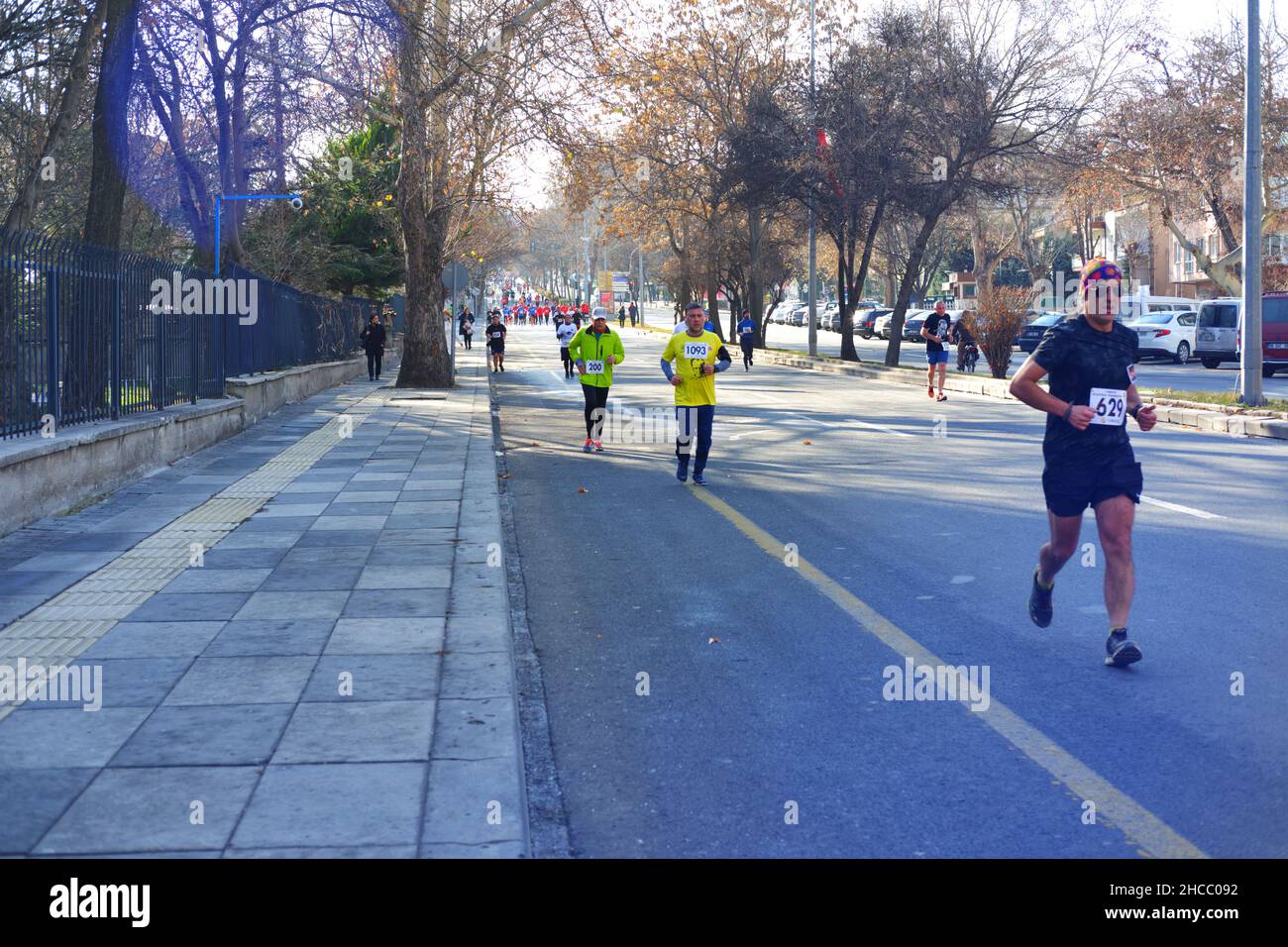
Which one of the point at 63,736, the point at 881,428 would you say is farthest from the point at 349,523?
the point at 881,428

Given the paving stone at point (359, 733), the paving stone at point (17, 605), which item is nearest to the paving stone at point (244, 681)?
the paving stone at point (359, 733)

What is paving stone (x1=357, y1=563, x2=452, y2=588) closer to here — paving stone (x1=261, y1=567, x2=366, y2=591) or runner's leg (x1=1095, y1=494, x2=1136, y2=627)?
paving stone (x1=261, y1=567, x2=366, y2=591)

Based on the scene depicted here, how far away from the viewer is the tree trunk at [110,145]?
54.6 feet

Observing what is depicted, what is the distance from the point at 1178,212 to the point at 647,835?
5122 centimetres

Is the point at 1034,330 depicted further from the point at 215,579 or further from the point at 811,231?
the point at 215,579

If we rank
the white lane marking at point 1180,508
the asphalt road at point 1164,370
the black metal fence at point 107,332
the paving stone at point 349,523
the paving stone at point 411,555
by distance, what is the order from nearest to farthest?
1. the paving stone at point 411,555
2. the paving stone at point 349,523
3. the white lane marking at point 1180,508
4. the black metal fence at point 107,332
5. the asphalt road at point 1164,370

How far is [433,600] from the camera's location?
25.7 ft

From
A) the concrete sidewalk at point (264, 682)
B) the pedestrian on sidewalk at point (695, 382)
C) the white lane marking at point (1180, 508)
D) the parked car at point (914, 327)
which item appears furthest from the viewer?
the parked car at point (914, 327)

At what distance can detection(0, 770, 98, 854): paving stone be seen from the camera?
416 centimetres

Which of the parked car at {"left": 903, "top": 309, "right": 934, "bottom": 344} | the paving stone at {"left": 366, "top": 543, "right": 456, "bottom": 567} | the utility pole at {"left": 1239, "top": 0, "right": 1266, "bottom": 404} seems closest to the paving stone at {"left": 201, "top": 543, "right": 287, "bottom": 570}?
the paving stone at {"left": 366, "top": 543, "right": 456, "bottom": 567}

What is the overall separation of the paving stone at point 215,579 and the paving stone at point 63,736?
2.62 m

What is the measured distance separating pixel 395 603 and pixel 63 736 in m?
2.66

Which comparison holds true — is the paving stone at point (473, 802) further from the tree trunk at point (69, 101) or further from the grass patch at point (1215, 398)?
the grass patch at point (1215, 398)

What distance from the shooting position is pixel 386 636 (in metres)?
6.95
